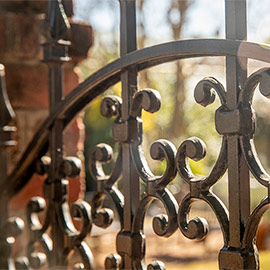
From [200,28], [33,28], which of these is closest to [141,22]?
[200,28]

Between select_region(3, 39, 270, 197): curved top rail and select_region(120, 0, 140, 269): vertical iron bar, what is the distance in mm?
22

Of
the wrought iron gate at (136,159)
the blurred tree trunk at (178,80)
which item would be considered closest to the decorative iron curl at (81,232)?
the wrought iron gate at (136,159)

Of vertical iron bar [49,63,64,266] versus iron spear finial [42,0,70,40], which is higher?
iron spear finial [42,0,70,40]

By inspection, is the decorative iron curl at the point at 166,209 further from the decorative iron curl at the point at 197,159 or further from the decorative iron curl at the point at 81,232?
the decorative iron curl at the point at 81,232

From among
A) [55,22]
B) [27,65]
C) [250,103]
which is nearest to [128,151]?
[250,103]

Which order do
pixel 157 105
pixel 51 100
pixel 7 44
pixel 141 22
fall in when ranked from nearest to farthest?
pixel 157 105, pixel 51 100, pixel 7 44, pixel 141 22

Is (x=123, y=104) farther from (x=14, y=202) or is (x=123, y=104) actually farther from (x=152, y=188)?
(x=14, y=202)

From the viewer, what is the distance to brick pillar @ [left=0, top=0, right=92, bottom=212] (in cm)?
119

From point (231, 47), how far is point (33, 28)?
0.76m

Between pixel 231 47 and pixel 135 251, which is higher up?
pixel 231 47

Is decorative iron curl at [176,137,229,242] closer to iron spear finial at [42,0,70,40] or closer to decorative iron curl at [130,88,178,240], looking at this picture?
decorative iron curl at [130,88,178,240]

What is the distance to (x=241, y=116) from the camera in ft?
1.85

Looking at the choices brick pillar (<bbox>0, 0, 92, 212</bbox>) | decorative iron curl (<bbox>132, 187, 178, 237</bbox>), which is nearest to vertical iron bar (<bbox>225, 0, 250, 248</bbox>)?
decorative iron curl (<bbox>132, 187, 178, 237</bbox>)

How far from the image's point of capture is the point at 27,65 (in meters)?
1.24
